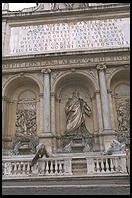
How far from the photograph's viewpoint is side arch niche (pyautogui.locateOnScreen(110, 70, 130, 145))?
1309cm

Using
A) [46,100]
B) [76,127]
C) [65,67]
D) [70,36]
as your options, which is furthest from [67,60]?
[76,127]

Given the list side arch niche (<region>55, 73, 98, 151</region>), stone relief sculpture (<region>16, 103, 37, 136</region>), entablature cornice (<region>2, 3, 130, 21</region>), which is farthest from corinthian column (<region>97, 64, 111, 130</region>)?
entablature cornice (<region>2, 3, 130, 21</region>)

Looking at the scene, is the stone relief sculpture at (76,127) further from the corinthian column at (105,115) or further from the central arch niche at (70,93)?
the corinthian column at (105,115)

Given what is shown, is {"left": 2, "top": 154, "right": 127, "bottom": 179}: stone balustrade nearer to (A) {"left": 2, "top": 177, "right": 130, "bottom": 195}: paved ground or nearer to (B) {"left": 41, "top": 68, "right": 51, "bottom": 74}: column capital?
(A) {"left": 2, "top": 177, "right": 130, "bottom": 195}: paved ground

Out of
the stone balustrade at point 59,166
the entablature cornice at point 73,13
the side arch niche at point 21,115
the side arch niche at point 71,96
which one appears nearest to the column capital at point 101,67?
the side arch niche at point 71,96

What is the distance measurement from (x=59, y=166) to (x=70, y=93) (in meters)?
7.64

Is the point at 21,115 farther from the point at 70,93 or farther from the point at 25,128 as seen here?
the point at 70,93

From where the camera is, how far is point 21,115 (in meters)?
14.2

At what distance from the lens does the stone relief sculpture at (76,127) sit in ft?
40.7

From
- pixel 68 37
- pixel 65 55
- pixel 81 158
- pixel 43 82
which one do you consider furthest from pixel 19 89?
pixel 81 158

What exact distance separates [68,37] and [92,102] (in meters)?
5.25

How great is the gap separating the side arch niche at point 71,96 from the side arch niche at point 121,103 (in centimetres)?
140

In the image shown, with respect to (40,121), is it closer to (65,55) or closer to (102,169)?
(65,55)

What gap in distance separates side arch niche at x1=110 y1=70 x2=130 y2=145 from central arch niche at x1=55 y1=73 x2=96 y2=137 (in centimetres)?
150
